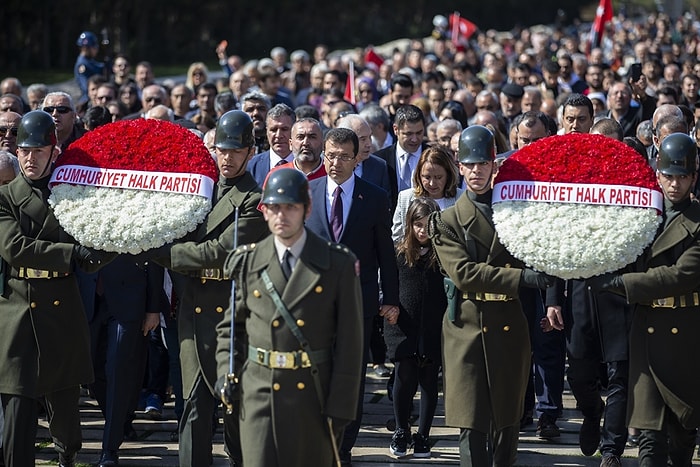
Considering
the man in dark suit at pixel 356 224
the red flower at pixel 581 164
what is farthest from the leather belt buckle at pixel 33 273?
the red flower at pixel 581 164

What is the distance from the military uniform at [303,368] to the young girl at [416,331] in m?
2.61

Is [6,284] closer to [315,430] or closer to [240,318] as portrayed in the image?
[240,318]

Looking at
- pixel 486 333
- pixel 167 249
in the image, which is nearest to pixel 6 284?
pixel 167 249

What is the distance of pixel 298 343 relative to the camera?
662 cm

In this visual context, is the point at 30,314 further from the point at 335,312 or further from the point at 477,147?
the point at 477,147

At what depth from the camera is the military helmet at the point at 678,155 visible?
25.2ft

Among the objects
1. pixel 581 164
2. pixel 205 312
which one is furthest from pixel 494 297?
pixel 205 312

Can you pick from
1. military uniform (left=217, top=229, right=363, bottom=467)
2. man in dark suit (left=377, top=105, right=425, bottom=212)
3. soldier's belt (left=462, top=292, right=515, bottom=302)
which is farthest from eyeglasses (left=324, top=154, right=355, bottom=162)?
man in dark suit (left=377, top=105, right=425, bottom=212)

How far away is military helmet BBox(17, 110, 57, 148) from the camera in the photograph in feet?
26.2

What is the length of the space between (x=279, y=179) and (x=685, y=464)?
325 centimetres

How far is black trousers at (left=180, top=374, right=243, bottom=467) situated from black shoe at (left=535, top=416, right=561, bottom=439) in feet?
9.33

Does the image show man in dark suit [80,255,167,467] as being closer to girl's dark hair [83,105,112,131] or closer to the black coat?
the black coat

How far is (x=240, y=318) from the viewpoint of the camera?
22.7ft

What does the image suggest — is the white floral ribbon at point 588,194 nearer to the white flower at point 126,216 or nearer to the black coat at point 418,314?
the black coat at point 418,314
